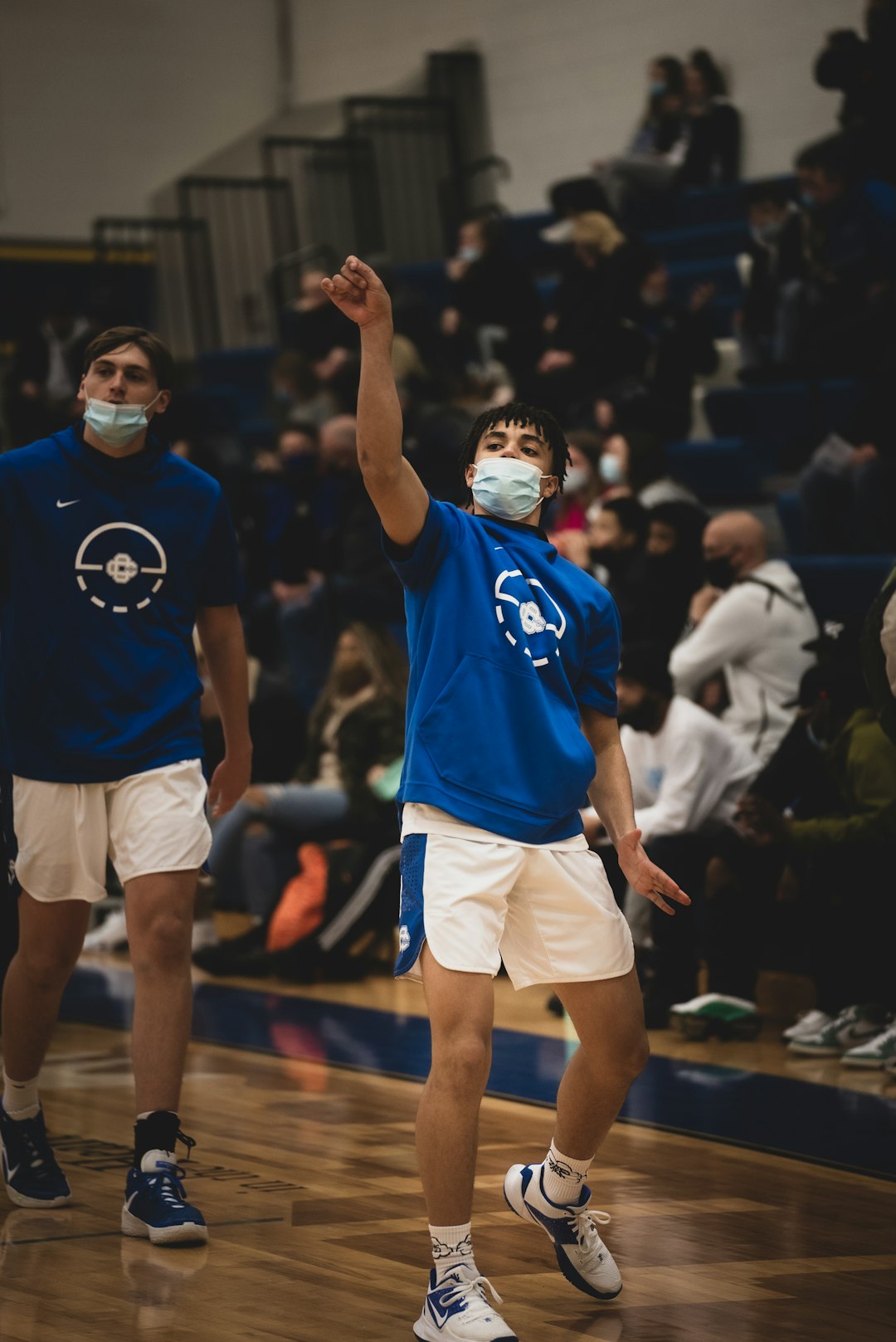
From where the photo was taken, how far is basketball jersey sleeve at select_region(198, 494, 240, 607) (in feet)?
12.8

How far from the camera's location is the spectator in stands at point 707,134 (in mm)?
11906

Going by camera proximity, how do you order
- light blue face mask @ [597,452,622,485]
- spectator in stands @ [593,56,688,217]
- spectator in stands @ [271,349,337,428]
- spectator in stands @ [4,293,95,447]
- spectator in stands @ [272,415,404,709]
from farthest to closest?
spectator in stands @ [4,293,95,447] < spectator in stands @ [593,56,688,217] < spectator in stands @ [271,349,337,428] < spectator in stands @ [272,415,404,709] < light blue face mask @ [597,452,622,485]

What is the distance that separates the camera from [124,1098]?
4.99 m

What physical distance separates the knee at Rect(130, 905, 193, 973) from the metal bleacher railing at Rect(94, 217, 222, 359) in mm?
11910

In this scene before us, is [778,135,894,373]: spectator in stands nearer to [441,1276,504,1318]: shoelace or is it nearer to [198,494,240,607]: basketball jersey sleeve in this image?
[198,494,240,607]: basketball jersey sleeve

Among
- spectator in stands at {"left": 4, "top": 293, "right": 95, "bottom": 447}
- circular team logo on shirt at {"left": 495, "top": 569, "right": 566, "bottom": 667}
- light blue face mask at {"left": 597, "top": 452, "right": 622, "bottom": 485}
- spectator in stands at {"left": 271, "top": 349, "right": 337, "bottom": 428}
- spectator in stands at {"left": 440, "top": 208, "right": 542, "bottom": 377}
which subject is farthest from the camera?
spectator in stands at {"left": 4, "top": 293, "right": 95, "bottom": 447}

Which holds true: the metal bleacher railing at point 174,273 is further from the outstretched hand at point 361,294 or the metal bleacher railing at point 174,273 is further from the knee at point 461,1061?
the knee at point 461,1061

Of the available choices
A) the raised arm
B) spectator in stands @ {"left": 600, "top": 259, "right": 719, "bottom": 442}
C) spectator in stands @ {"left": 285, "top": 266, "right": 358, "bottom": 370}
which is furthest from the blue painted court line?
spectator in stands @ {"left": 285, "top": 266, "right": 358, "bottom": 370}

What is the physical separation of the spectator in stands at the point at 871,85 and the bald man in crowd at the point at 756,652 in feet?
9.64

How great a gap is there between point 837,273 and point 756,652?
258 centimetres

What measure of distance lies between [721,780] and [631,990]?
3049mm

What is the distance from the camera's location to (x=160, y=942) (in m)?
3.67

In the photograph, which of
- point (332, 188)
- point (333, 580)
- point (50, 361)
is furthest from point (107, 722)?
point (332, 188)

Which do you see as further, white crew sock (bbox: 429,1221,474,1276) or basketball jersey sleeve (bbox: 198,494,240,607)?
basketball jersey sleeve (bbox: 198,494,240,607)
